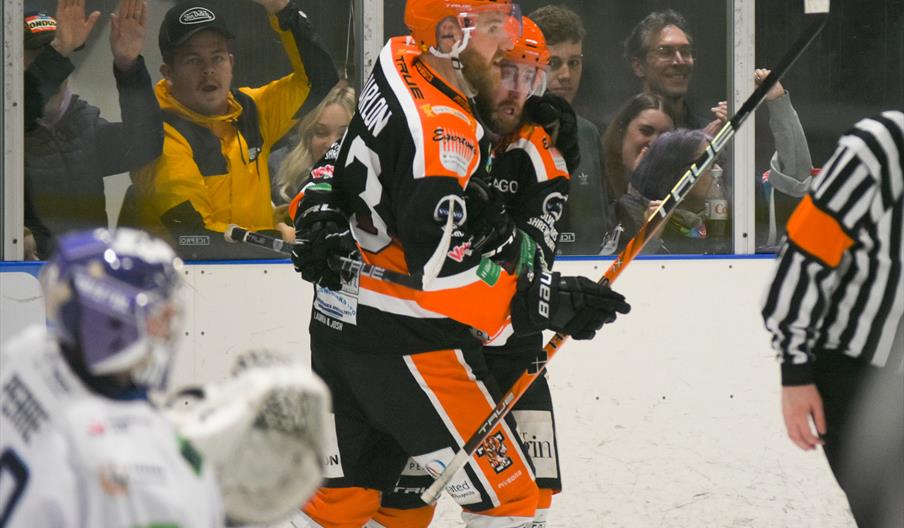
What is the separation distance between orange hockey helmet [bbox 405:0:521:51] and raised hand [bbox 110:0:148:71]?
46.3 inches

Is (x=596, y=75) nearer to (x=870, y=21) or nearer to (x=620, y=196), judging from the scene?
(x=620, y=196)

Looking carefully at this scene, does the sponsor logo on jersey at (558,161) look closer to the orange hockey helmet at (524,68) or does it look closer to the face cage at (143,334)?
the orange hockey helmet at (524,68)

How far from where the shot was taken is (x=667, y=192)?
3.84 metres

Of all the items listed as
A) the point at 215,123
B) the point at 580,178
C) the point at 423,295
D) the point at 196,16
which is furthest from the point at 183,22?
the point at 423,295

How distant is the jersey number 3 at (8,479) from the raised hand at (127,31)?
7.79ft

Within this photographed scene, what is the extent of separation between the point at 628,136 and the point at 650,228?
111 centimetres

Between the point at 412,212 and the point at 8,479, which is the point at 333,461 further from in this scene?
the point at 8,479

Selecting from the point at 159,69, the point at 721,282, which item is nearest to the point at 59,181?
the point at 159,69

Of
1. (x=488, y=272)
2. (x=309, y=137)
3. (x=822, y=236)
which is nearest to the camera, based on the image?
(x=822, y=236)

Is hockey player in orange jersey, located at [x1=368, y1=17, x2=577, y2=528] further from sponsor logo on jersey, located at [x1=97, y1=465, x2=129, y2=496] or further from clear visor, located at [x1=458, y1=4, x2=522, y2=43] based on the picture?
sponsor logo on jersey, located at [x1=97, y1=465, x2=129, y2=496]

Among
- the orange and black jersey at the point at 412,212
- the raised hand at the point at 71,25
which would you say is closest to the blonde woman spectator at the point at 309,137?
the raised hand at the point at 71,25

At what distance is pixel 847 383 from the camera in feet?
6.80

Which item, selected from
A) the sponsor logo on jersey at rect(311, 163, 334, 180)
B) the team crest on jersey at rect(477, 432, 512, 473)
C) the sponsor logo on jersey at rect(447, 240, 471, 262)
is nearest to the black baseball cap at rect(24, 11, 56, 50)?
the sponsor logo on jersey at rect(311, 163, 334, 180)

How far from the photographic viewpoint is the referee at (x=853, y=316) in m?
2.00
